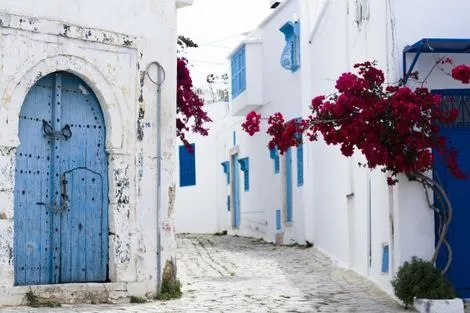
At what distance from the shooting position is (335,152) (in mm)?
13602

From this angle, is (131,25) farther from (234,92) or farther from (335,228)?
(234,92)

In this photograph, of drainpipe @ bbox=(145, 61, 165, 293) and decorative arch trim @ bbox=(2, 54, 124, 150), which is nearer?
decorative arch trim @ bbox=(2, 54, 124, 150)

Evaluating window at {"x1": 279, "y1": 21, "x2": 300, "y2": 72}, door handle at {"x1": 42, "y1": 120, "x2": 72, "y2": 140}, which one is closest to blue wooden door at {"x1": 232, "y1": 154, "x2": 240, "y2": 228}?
window at {"x1": 279, "y1": 21, "x2": 300, "y2": 72}

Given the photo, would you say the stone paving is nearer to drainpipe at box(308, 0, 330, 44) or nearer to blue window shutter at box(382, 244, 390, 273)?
blue window shutter at box(382, 244, 390, 273)

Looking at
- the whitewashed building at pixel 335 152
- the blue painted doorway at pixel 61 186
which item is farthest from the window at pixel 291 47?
the blue painted doorway at pixel 61 186

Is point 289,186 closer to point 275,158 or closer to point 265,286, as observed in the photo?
point 275,158

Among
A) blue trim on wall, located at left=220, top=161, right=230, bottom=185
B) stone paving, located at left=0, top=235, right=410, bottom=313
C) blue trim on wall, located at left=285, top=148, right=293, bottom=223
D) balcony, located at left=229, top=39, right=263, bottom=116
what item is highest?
balcony, located at left=229, top=39, right=263, bottom=116

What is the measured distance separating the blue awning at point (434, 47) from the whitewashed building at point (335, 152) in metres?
0.01

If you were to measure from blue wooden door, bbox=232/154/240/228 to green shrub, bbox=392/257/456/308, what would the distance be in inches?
563

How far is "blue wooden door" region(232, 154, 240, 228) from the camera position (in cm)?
2334

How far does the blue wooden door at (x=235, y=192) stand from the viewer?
23344 mm

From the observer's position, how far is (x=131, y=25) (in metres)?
10.3

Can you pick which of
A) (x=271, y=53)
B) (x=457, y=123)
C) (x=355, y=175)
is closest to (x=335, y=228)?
(x=355, y=175)

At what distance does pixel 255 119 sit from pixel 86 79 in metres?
2.14
